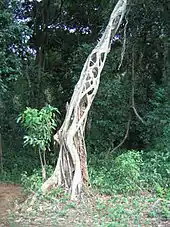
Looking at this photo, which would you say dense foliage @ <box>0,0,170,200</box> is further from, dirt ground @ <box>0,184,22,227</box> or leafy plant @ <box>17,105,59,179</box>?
dirt ground @ <box>0,184,22,227</box>

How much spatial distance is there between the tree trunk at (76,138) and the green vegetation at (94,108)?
0.22m

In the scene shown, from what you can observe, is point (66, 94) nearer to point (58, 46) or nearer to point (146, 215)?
point (58, 46)

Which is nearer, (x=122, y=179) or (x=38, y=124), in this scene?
(x=38, y=124)

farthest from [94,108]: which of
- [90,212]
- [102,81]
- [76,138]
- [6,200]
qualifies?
[90,212]

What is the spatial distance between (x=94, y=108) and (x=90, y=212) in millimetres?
5737

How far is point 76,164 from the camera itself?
5.99 metres

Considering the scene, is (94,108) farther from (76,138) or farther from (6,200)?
(6,200)

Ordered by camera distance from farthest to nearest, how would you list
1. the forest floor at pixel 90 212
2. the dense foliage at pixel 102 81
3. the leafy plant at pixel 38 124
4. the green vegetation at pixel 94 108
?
the dense foliage at pixel 102 81, the leafy plant at pixel 38 124, the green vegetation at pixel 94 108, the forest floor at pixel 90 212

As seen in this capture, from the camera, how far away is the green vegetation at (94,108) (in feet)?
17.6

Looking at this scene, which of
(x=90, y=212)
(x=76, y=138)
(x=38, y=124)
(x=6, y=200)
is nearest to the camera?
(x=90, y=212)

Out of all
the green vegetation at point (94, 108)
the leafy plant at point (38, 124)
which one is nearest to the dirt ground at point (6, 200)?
the green vegetation at point (94, 108)

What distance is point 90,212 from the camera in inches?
197

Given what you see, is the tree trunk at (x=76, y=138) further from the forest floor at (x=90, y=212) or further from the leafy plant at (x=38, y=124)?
the leafy plant at (x=38, y=124)

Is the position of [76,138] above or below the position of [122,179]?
above
